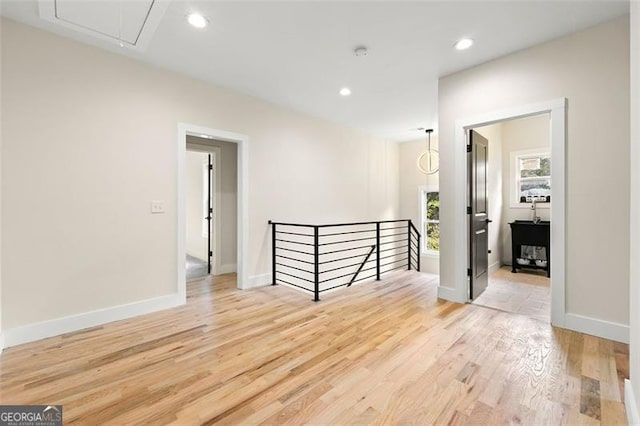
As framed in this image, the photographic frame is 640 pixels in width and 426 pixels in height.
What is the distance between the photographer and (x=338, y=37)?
2.59 metres

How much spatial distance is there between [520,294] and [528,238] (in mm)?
1583

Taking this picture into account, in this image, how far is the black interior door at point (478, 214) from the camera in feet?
11.0

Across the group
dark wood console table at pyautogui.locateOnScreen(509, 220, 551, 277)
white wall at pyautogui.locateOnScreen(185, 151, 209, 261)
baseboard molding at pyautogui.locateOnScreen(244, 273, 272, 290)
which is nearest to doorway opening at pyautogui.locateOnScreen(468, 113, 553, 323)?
dark wood console table at pyautogui.locateOnScreen(509, 220, 551, 277)

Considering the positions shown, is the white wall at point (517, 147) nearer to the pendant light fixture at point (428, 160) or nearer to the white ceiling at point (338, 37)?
the pendant light fixture at point (428, 160)

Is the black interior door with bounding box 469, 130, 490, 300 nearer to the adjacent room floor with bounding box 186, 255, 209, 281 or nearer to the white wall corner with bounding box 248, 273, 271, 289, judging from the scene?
the white wall corner with bounding box 248, 273, 271, 289

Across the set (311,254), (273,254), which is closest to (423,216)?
(311,254)

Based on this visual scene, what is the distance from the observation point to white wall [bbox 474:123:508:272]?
16.3 feet

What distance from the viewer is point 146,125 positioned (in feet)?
9.93

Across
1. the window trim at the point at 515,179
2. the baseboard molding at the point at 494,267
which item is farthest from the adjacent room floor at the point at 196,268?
the window trim at the point at 515,179

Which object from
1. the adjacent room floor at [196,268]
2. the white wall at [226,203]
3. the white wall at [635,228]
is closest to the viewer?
the white wall at [635,228]

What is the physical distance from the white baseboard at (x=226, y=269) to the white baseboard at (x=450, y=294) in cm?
337

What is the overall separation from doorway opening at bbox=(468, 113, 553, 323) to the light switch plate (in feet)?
12.9

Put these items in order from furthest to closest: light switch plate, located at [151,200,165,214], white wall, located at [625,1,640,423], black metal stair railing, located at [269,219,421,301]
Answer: black metal stair railing, located at [269,219,421,301] → light switch plate, located at [151,200,165,214] → white wall, located at [625,1,640,423]

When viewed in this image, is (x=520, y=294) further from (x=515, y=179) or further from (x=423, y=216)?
(x=423, y=216)
